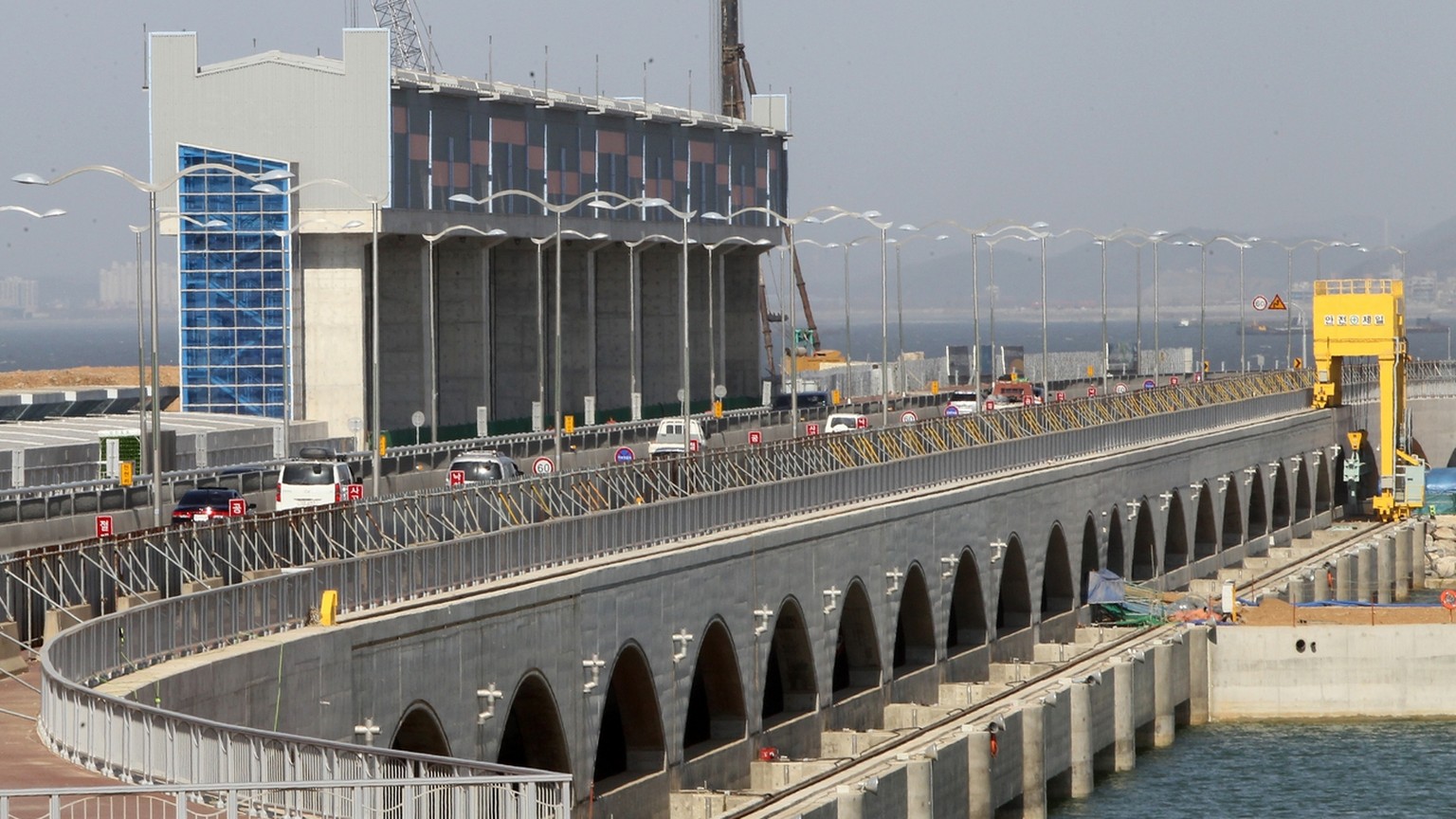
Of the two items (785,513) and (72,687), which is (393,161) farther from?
→ (72,687)

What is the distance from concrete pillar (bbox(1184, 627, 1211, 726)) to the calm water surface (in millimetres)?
688

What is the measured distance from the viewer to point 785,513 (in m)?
54.3

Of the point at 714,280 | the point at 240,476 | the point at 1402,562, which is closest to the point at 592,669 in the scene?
the point at 240,476

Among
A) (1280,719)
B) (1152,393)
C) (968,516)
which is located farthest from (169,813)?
(1152,393)

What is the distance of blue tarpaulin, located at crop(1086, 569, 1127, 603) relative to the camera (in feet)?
246

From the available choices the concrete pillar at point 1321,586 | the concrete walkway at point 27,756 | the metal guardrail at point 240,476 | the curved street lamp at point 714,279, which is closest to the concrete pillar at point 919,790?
the metal guardrail at point 240,476

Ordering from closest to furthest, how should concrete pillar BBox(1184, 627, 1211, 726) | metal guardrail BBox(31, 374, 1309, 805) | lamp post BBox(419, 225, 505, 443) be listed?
metal guardrail BBox(31, 374, 1309, 805) < concrete pillar BBox(1184, 627, 1211, 726) < lamp post BBox(419, 225, 505, 443)

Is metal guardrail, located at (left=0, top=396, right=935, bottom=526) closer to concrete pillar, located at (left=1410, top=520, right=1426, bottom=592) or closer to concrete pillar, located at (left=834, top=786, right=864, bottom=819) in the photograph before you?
concrete pillar, located at (left=834, top=786, right=864, bottom=819)

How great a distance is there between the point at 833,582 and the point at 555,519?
12934 millimetres

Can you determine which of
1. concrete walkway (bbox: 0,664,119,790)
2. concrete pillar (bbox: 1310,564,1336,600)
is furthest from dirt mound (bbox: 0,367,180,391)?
concrete walkway (bbox: 0,664,119,790)

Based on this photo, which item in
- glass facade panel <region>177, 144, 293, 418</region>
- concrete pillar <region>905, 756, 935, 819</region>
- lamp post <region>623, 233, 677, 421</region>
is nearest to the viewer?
concrete pillar <region>905, 756, 935, 819</region>

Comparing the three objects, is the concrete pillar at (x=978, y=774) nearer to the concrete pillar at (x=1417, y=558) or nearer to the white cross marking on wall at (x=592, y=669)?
the white cross marking on wall at (x=592, y=669)

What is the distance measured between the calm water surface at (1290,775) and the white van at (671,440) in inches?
682

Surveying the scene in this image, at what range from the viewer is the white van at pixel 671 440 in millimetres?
73044
